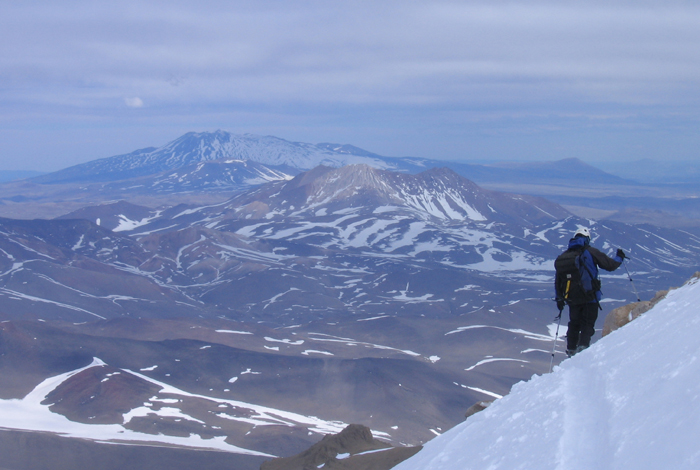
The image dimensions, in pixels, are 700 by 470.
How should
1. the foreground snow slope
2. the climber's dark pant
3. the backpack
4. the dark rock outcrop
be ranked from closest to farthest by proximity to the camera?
the foreground snow slope
the backpack
the climber's dark pant
the dark rock outcrop

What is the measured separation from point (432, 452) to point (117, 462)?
49.9 meters

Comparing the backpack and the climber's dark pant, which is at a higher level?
the backpack

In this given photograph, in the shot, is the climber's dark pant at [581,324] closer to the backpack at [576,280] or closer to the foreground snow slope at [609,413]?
the backpack at [576,280]

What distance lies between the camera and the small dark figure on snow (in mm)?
14219

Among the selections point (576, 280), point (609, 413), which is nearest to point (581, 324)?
point (576, 280)

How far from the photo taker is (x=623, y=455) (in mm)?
7762

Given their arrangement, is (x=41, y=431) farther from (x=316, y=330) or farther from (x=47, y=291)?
(x=47, y=291)

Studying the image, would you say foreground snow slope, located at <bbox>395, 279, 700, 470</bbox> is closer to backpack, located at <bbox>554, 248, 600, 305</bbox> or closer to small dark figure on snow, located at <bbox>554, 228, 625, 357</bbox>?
small dark figure on snow, located at <bbox>554, 228, 625, 357</bbox>

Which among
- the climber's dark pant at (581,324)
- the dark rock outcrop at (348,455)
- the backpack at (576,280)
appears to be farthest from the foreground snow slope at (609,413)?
the dark rock outcrop at (348,455)

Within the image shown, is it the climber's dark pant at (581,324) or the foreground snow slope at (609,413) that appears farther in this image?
the climber's dark pant at (581,324)

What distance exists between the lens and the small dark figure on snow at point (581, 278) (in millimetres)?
14219

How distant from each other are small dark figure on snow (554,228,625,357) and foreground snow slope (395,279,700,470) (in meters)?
0.87

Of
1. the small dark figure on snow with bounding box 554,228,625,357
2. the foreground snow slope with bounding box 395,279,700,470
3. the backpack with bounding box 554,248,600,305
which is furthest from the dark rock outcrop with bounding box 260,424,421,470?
the backpack with bounding box 554,248,600,305

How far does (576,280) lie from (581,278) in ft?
0.40
